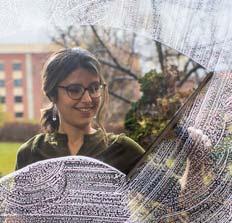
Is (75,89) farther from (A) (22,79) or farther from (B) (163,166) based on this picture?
(B) (163,166)

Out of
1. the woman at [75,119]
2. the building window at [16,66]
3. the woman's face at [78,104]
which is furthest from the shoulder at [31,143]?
the building window at [16,66]

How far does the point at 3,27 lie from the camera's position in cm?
255

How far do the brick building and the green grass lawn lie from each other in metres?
0.13

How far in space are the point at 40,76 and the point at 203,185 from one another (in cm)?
83

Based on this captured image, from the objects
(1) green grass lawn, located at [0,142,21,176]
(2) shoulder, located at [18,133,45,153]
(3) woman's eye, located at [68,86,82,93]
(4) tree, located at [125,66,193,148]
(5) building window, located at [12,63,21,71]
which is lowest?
(1) green grass lawn, located at [0,142,21,176]

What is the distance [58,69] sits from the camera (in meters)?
2.54

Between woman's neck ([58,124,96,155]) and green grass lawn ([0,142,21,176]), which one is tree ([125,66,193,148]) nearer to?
woman's neck ([58,124,96,155])

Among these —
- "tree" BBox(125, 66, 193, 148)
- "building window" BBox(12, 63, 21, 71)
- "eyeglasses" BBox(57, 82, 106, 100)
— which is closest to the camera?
"eyeglasses" BBox(57, 82, 106, 100)

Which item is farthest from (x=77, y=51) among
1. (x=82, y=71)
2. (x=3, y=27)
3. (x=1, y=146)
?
(x=1, y=146)

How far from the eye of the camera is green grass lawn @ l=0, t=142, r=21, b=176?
102 inches

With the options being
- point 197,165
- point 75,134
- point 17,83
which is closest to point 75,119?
point 75,134

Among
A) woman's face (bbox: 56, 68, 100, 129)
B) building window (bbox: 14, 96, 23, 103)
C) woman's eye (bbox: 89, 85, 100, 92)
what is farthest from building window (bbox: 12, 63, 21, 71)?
woman's eye (bbox: 89, 85, 100, 92)

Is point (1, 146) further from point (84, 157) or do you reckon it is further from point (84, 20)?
point (84, 20)

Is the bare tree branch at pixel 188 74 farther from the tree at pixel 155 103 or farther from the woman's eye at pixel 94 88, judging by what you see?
the woman's eye at pixel 94 88
